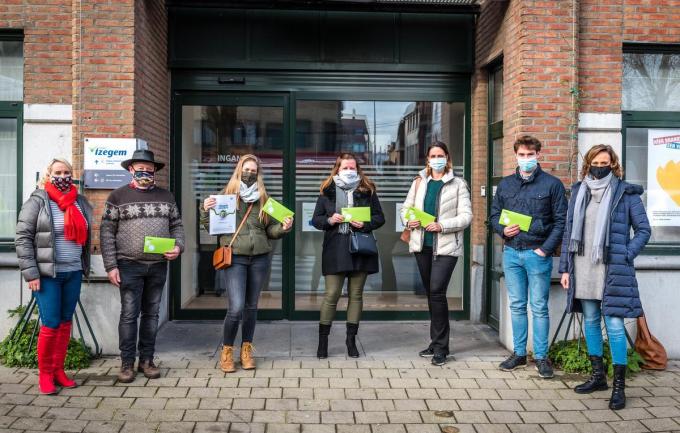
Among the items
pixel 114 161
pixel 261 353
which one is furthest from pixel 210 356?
pixel 114 161

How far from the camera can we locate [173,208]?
6.29m

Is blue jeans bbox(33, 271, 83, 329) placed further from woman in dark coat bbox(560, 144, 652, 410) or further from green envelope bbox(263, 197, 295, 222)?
woman in dark coat bbox(560, 144, 652, 410)

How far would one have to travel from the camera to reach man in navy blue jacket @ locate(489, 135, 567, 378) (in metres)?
6.31

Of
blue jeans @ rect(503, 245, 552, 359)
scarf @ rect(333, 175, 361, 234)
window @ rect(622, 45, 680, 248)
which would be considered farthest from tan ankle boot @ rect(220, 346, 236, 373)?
window @ rect(622, 45, 680, 248)

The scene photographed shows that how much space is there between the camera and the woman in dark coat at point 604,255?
5680 millimetres

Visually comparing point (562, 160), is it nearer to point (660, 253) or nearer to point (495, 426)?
point (660, 253)

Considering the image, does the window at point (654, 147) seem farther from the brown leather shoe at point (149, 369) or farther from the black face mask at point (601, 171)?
the brown leather shoe at point (149, 369)

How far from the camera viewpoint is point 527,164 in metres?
6.34

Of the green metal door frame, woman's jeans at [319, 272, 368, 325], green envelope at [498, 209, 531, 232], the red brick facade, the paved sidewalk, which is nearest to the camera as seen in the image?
the paved sidewalk

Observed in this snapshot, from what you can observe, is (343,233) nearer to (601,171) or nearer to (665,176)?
(601,171)

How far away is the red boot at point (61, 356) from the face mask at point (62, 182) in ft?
3.80

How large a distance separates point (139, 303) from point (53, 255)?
2.86 feet

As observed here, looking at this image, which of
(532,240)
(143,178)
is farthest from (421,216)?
(143,178)

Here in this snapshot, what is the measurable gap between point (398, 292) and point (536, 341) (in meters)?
2.60
